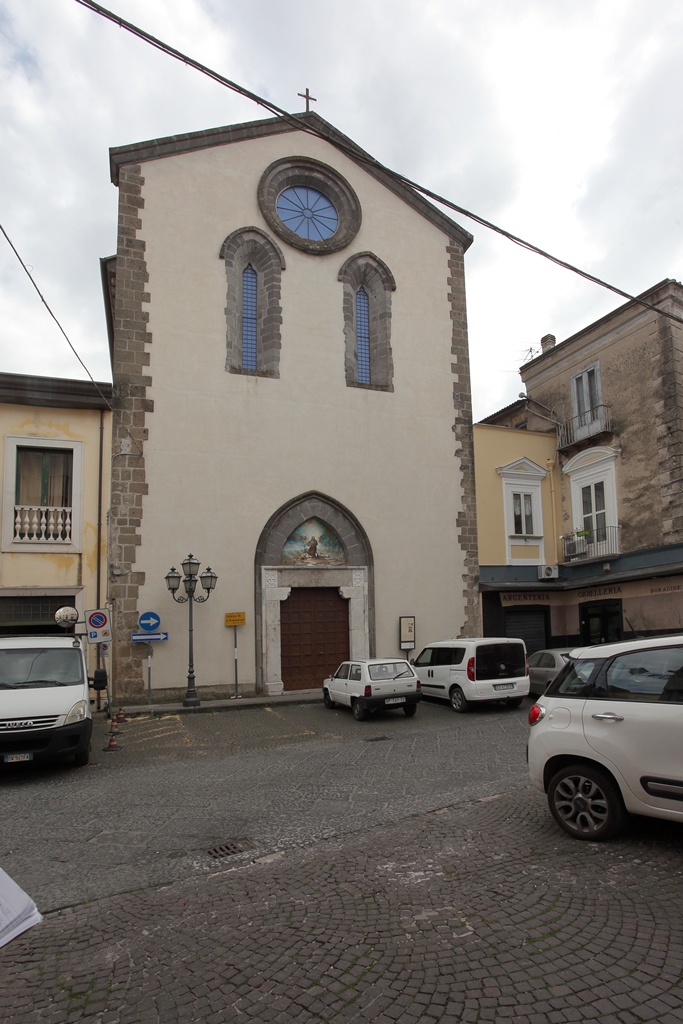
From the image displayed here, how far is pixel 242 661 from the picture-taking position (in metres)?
17.4

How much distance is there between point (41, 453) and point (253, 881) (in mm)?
13745

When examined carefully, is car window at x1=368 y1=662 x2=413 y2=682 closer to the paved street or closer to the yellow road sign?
the yellow road sign

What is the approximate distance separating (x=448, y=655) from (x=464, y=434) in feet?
26.3

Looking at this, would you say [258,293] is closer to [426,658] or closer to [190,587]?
[190,587]

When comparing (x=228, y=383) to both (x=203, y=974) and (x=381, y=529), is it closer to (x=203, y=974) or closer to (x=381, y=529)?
(x=381, y=529)

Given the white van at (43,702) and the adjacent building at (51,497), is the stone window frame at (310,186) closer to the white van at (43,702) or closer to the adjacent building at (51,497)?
the adjacent building at (51,497)

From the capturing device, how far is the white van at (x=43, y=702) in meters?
8.82

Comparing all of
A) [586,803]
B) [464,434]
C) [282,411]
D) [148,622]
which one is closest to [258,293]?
[282,411]

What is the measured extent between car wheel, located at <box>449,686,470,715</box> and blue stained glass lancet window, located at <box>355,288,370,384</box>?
9.53 m

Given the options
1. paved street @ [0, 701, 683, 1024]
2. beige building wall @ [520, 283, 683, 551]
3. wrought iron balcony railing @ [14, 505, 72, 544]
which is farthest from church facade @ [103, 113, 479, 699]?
paved street @ [0, 701, 683, 1024]

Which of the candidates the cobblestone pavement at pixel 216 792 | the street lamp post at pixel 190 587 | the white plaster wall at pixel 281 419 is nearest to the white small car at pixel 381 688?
the cobblestone pavement at pixel 216 792

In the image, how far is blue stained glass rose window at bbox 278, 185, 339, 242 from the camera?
20.5 metres

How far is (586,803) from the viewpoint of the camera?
5578 millimetres

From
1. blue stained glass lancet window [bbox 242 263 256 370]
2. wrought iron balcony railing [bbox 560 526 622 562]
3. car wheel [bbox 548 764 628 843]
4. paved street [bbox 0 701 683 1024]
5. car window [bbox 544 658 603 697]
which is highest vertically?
blue stained glass lancet window [bbox 242 263 256 370]
